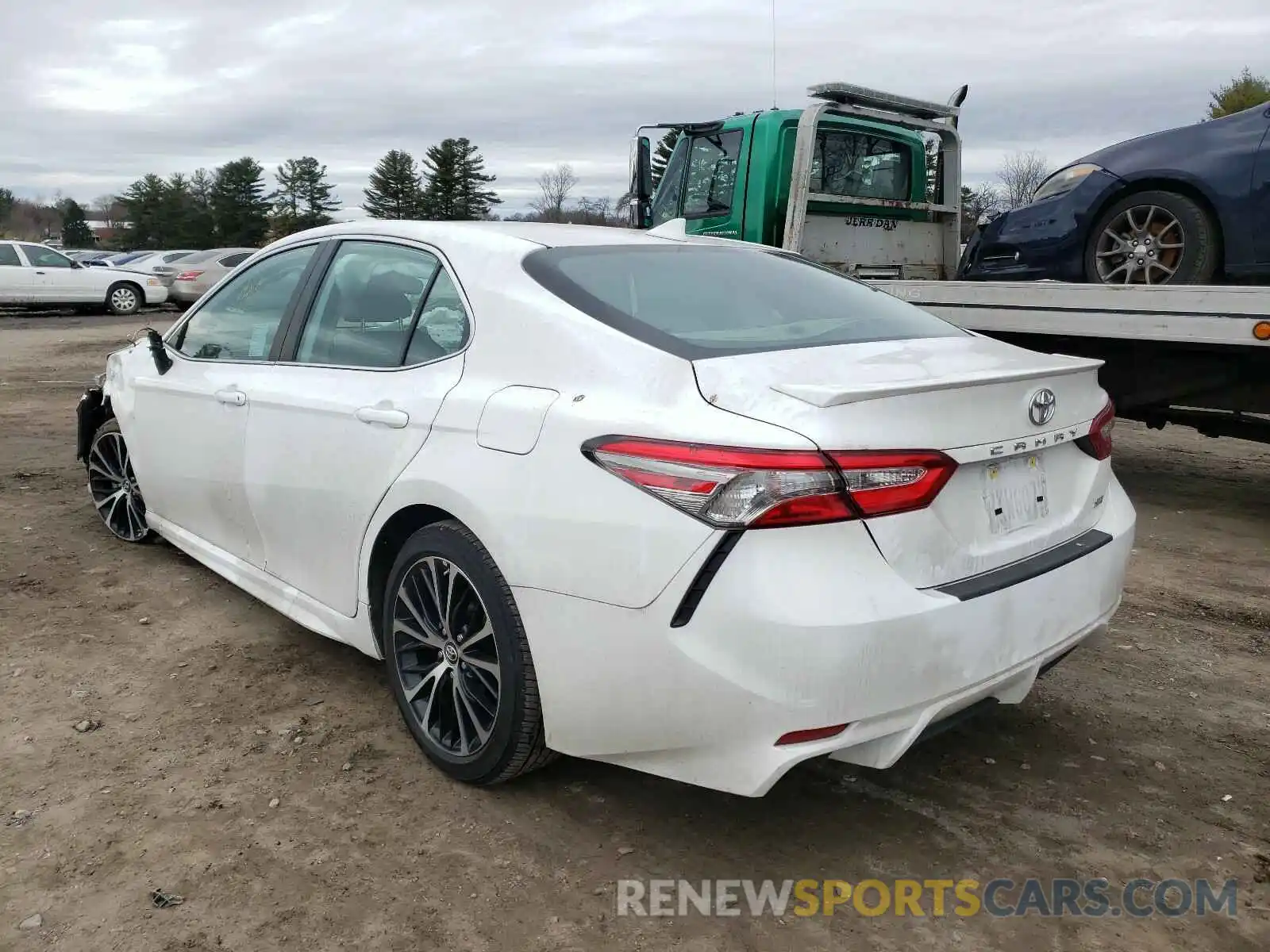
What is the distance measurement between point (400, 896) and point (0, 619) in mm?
2601

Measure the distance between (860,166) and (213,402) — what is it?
566 cm

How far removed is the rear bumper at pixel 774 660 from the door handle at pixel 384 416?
691mm

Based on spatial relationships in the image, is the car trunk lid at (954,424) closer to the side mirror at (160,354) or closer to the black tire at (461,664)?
the black tire at (461,664)

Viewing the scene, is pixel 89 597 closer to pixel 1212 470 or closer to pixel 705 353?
pixel 705 353

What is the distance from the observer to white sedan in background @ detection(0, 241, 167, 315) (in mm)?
20250

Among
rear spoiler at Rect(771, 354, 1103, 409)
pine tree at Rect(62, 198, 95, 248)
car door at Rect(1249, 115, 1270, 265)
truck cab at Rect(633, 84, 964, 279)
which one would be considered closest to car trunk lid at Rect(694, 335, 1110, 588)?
rear spoiler at Rect(771, 354, 1103, 409)

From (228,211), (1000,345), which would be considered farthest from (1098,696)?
(228,211)

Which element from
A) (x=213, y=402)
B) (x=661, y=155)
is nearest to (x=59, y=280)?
(x=661, y=155)

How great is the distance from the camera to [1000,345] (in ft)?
9.95

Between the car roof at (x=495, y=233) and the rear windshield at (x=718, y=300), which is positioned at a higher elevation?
the car roof at (x=495, y=233)

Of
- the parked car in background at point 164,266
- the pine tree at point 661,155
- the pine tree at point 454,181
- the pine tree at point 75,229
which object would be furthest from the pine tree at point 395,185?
the pine tree at point 661,155

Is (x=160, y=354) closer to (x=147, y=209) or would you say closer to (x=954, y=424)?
(x=954, y=424)

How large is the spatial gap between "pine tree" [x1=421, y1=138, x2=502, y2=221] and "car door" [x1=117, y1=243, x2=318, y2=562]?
240 feet

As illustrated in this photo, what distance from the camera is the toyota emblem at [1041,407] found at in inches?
101
